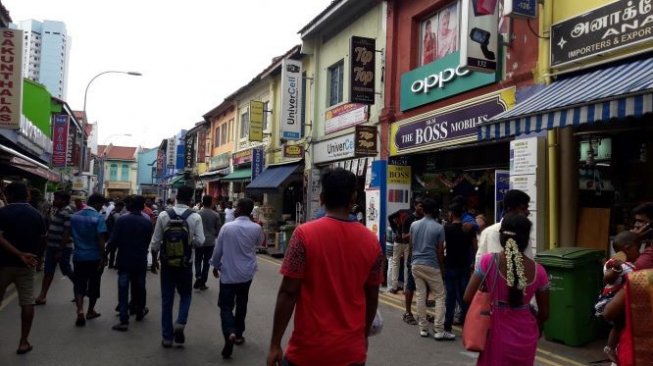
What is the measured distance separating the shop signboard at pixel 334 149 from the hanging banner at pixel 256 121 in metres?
4.50

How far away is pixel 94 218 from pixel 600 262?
663 centimetres

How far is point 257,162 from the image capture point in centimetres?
2144

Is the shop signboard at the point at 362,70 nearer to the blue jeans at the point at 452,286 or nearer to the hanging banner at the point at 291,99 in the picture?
the hanging banner at the point at 291,99

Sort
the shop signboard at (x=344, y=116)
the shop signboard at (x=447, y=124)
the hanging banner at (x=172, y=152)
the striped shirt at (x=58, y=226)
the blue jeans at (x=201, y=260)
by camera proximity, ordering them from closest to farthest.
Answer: the striped shirt at (x=58, y=226)
the shop signboard at (x=447, y=124)
the blue jeans at (x=201, y=260)
the shop signboard at (x=344, y=116)
the hanging banner at (x=172, y=152)

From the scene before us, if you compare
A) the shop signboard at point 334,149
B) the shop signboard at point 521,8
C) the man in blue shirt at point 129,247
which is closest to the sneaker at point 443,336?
the man in blue shirt at point 129,247

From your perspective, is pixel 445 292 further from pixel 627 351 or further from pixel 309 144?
pixel 309 144

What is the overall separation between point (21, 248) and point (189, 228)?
176 cm

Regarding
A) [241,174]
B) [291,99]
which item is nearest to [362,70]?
[291,99]

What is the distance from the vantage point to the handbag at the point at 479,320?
11.4 ft

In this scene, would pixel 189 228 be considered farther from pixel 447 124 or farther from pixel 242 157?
pixel 242 157

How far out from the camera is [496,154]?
34.4 ft

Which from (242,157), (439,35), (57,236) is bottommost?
(57,236)

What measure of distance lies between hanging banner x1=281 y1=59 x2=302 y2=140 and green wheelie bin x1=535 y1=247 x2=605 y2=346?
469 inches

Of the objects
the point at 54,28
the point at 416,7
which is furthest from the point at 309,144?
the point at 54,28
